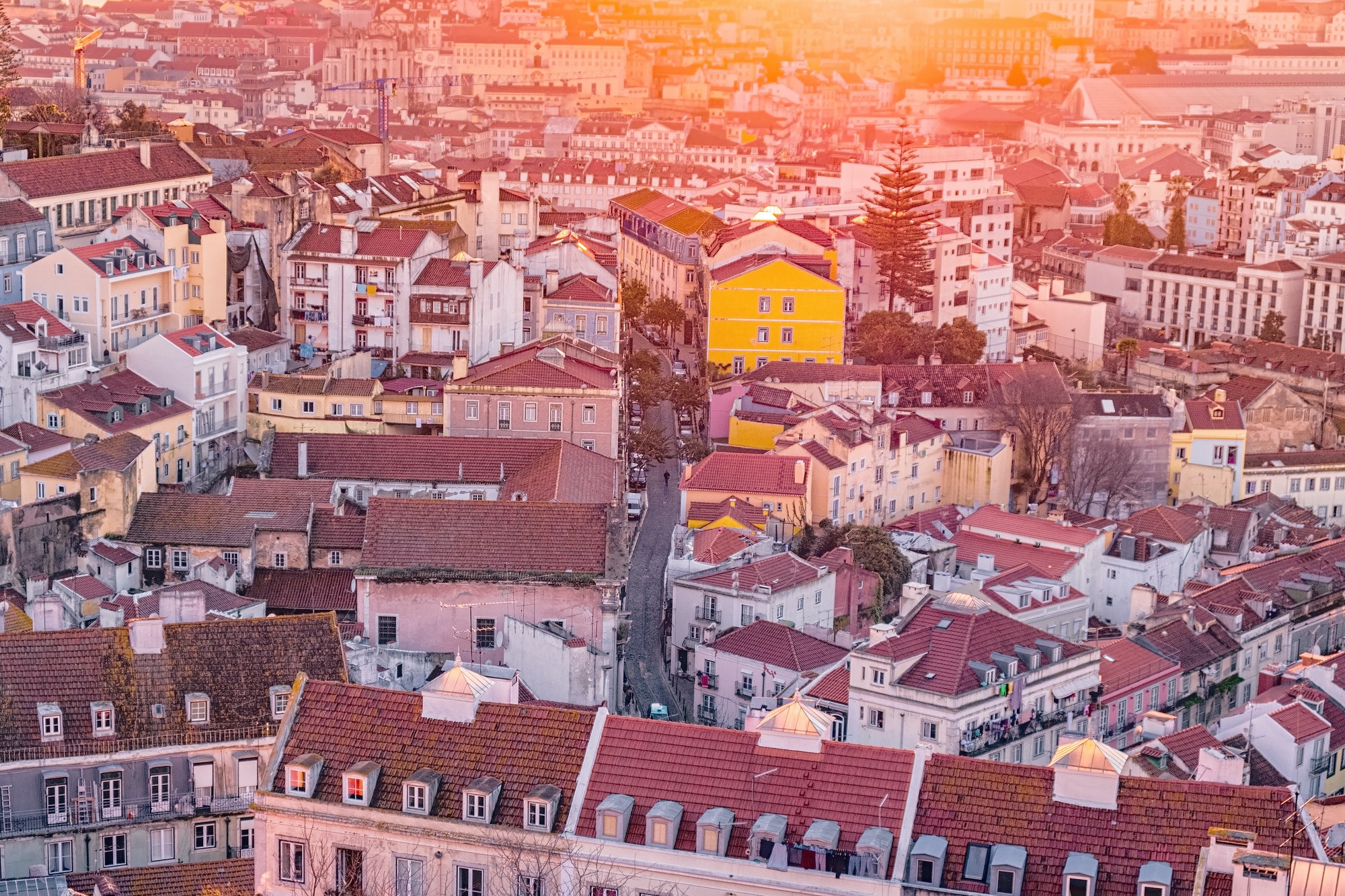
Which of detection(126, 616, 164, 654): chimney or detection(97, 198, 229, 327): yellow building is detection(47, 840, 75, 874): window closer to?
detection(126, 616, 164, 654): chimney

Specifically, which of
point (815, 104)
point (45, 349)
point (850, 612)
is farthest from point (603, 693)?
point (815, 104)

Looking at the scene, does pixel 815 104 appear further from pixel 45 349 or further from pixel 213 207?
pixel 45 349

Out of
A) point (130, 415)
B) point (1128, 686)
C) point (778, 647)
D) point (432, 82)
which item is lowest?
point (1128, 686)

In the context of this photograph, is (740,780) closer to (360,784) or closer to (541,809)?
(541,809)

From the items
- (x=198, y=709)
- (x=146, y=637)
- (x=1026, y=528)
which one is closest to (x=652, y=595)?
(x=1026, y=528)

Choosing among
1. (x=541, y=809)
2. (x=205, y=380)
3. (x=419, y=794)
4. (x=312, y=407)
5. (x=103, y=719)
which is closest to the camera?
(x=541, y=809)

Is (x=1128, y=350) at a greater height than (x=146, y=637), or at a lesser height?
lesser
